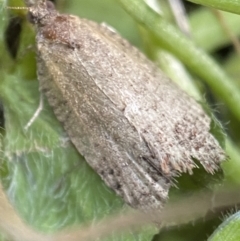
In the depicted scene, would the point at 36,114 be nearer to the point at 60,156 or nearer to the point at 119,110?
the point at 60,156

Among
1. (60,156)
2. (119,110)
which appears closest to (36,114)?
(60,156)

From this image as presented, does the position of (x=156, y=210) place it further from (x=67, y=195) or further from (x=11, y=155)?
(x=11, y=155)

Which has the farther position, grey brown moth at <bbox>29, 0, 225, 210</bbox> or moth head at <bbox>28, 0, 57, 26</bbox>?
moth head at <bbox>28, 0, 57, 26</bbox>

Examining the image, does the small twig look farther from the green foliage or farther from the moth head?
the moth head

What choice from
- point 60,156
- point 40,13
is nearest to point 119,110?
point 60,156

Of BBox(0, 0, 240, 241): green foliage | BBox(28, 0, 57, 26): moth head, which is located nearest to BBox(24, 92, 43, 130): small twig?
BBox(0, 0, 240, 241): green foliage

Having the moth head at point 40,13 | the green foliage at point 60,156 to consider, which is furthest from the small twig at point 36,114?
the moth head at point 40,13

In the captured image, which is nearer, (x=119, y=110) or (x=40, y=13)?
(x=119, y=110)

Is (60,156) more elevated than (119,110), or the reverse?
(119,110)
